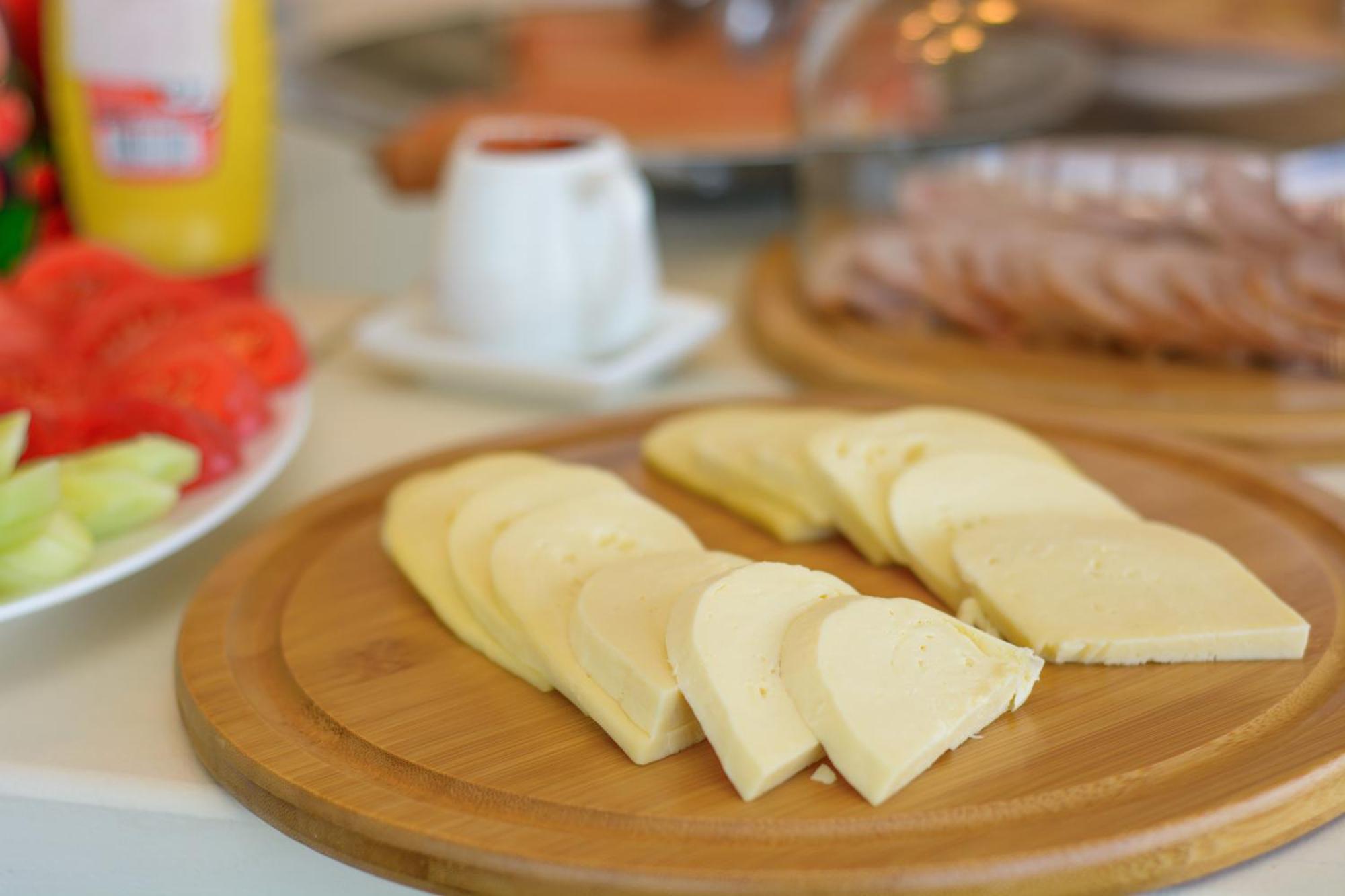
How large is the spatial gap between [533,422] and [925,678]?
70 centimetres

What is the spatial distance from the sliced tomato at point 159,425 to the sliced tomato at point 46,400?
2 centimetres

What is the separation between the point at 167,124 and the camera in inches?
59.0

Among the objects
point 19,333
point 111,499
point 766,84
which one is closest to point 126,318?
point 19,333

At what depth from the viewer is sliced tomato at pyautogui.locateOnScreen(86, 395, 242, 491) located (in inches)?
43.3

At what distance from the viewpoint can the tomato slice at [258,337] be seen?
132cm

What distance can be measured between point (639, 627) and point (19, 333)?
0.76 m

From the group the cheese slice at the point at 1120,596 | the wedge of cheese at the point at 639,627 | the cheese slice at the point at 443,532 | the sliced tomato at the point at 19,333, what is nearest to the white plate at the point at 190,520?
the cheese slice at the point at 443,532

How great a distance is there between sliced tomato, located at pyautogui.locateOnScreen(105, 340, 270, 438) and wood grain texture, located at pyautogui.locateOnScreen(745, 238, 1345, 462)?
1.91 feet

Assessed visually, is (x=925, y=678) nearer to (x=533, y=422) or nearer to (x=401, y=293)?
(x=533, y=422)

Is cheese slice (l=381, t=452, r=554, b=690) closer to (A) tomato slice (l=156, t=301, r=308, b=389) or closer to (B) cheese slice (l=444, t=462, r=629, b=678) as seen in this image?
(B) cheese slice (l=444, t=462, r=629, b=678)

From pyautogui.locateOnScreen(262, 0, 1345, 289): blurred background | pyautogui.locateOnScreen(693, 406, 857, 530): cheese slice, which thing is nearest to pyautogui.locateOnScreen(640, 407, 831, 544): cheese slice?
pyautogui.locateOnScreen(693, 406, 857, 530): cheese slice

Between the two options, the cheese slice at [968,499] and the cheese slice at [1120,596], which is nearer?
the cheese slice at [1120,596]

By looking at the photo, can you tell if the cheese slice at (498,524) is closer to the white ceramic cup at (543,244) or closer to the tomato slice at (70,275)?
the white ceramic cup at (543,244)

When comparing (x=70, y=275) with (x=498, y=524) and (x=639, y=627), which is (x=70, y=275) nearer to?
Answer: (x=498, y=524)
